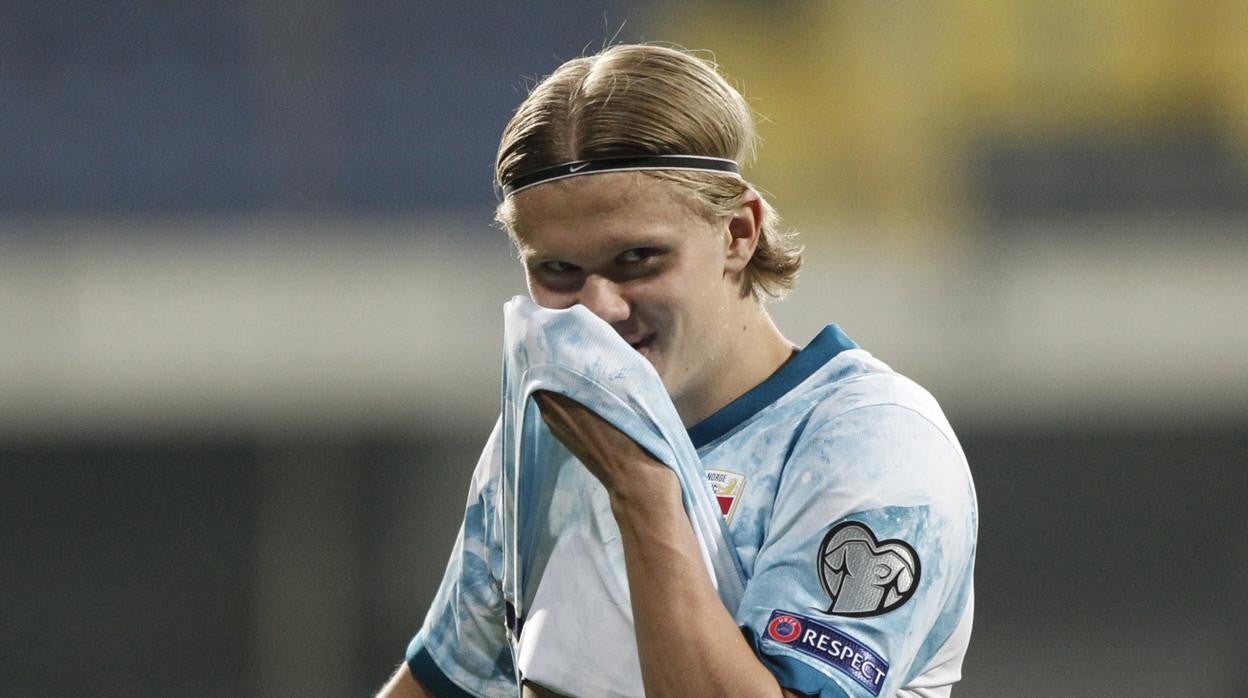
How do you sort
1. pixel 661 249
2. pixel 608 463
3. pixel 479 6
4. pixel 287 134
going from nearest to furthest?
pixel 608 463
pixel 661 249
pixel 287 134
pixel 479 6

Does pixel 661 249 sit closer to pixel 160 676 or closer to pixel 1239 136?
pixel 160 676

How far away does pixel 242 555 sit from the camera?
6.18 m

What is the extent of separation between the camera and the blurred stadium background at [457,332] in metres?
6.02

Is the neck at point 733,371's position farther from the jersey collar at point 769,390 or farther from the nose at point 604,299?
the nose at point 604,299

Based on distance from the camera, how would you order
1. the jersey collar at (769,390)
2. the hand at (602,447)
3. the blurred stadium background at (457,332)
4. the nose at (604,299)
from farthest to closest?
the blurred stadium background at (457,332)
the jersey collar at (769,390)
the nose at (604,299)
the hand at (602,447)

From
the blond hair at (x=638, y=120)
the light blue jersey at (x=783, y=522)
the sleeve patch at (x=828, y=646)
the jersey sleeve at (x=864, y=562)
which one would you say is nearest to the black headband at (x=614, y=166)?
the blond hair at (x=638, y=120)

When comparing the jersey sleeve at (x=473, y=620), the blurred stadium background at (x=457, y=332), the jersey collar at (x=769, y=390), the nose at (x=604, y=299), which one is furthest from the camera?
the blurred stadium background at (x=457, y=332)

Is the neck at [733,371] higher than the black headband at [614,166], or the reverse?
the black headband at [614,166]

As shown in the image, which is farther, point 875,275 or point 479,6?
point 479,6

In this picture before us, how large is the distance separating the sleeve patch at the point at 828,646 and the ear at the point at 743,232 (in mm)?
352

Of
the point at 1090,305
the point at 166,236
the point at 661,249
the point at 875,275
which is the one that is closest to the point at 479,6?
the point at 166,236

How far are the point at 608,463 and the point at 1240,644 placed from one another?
17.6ft

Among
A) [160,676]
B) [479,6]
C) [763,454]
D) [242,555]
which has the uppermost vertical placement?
[479,6]

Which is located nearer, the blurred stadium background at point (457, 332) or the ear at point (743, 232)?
the ear at point (743, 232)
